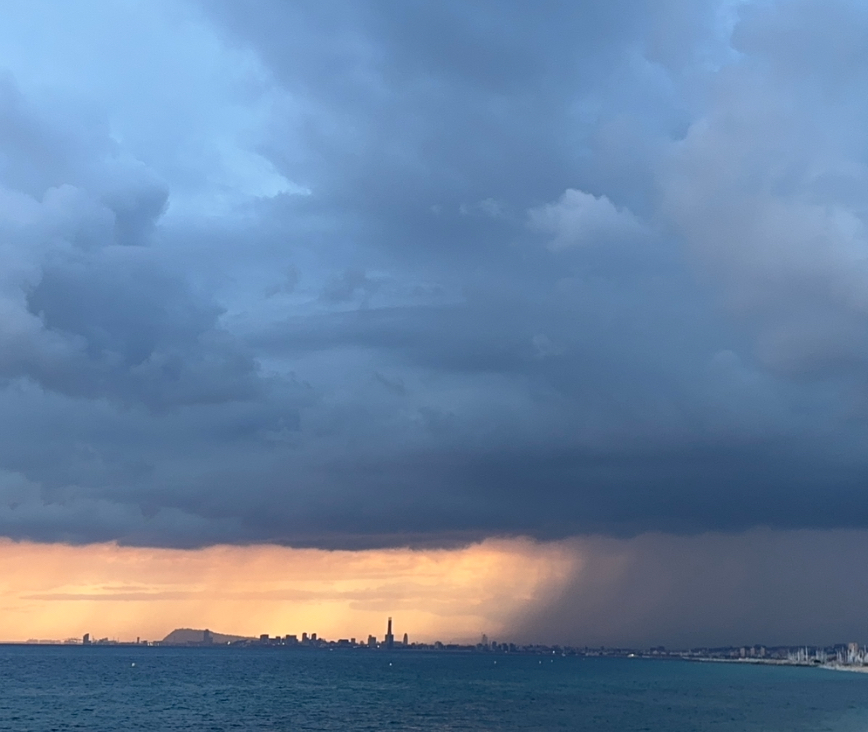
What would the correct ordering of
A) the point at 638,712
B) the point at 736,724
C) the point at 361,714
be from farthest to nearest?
1. the point at 638,712
2. the point at 361,714
3. the point at 736,724

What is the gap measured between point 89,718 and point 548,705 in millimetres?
90250

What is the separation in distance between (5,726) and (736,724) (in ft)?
389

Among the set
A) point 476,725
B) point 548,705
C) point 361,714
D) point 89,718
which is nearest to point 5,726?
point 89,718

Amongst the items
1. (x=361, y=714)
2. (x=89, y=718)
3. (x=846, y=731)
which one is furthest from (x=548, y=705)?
(x=89, y=718)

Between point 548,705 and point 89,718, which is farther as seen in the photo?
point 548,705

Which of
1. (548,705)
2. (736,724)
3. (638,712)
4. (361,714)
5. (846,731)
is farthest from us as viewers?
(548,705)

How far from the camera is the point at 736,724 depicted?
154125 millimetres

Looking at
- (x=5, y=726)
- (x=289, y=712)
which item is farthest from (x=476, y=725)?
(x=5, y=726)

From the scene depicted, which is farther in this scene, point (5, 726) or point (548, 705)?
point (548, 705)

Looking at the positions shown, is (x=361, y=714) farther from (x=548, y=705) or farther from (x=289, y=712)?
(x=548, y=705)

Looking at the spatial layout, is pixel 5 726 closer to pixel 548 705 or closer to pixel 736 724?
pixel 548 705

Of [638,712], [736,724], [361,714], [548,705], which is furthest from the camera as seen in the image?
[548,705]

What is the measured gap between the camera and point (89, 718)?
156 metres

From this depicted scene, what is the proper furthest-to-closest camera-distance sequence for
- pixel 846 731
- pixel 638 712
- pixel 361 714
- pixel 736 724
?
pixel 638 712
pixel 361 714
pixel 736 724
pixel 846 731
